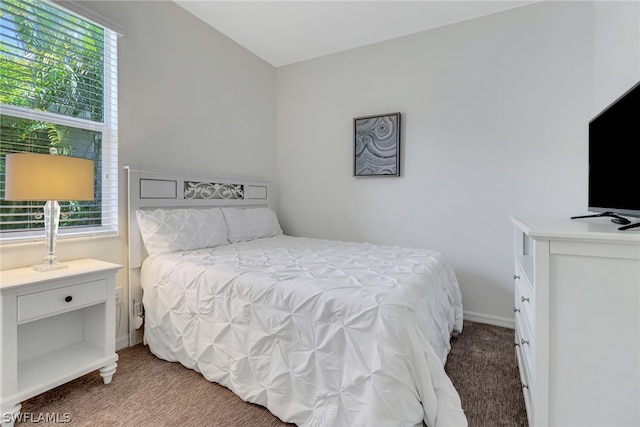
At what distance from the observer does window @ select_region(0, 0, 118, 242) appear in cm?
169

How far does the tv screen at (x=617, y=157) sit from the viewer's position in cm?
114

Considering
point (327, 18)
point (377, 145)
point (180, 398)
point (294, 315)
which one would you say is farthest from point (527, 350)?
point (327, 18)

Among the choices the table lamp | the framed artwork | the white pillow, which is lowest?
the white pillow

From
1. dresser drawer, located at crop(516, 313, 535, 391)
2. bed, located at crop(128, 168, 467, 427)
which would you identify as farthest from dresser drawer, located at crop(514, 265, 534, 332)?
bed, located at crop(128, 168, 467, 427)

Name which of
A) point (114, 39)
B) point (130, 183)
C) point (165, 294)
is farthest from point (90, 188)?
point (114, 39)

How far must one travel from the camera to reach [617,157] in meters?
1.29

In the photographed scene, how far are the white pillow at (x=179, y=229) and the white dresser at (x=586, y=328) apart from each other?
2145 millimetres

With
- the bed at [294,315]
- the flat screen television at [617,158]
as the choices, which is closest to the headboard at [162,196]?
the bed at [294,315]

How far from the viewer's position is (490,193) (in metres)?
2.61

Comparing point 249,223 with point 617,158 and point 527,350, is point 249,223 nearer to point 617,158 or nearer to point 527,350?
point 527,350

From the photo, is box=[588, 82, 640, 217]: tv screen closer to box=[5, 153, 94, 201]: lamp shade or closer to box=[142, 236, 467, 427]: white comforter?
box=[142, 236, 467, 427]: white comforter

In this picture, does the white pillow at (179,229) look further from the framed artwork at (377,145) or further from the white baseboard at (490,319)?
the white baseboard at (490,319)

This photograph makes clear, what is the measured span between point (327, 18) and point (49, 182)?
96.7 inches

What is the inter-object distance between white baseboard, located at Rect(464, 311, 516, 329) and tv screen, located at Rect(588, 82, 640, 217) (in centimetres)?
137
